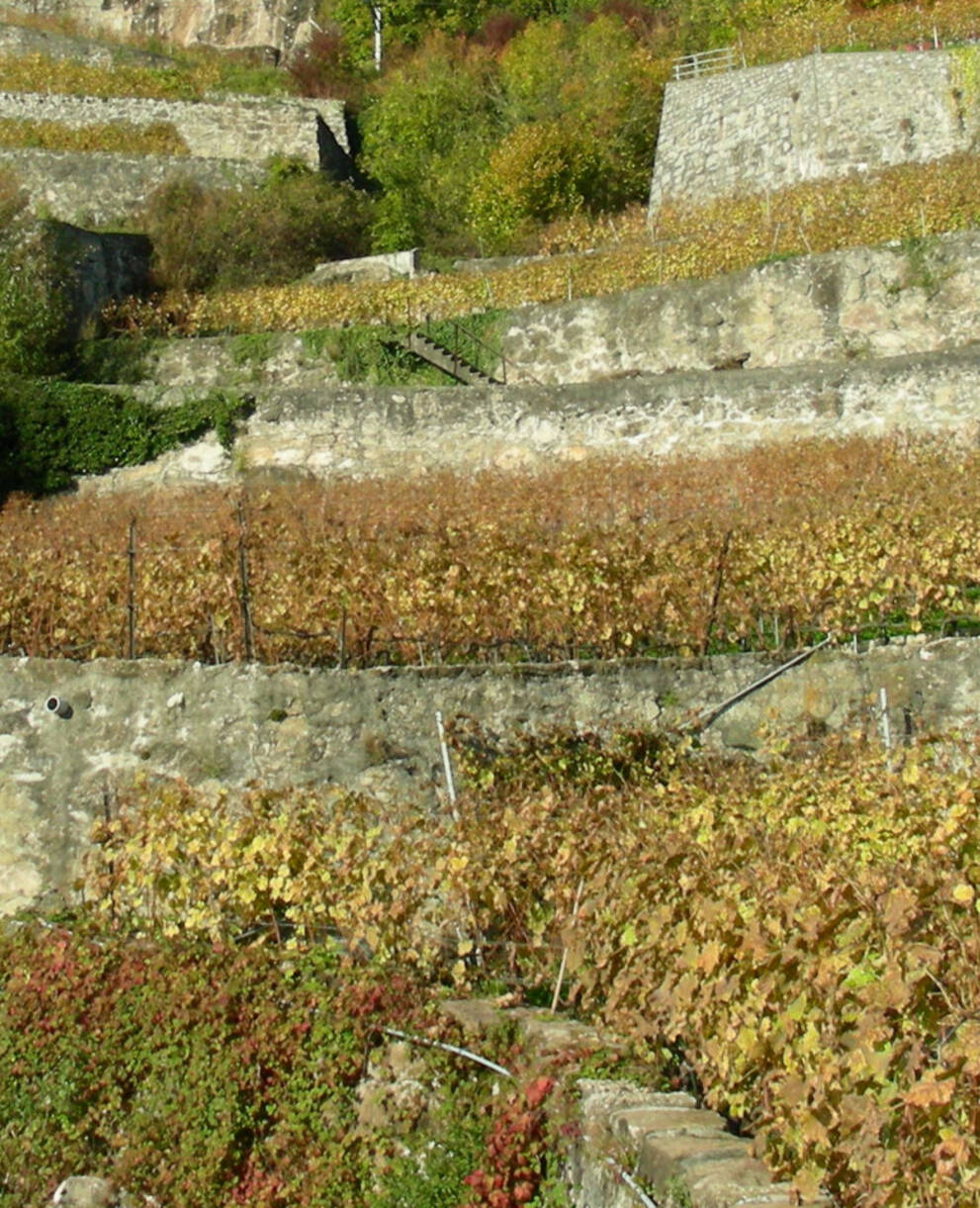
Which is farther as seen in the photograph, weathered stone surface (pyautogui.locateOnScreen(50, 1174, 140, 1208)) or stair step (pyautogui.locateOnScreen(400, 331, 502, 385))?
stair step (pyautogui.locateOnScreen(400, 331, 502, 385))

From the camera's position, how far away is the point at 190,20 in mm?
39844

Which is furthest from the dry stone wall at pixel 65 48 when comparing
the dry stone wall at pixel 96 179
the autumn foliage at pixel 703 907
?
the autumn foliage at pixel 703 907

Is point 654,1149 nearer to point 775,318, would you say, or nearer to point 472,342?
point 775,318

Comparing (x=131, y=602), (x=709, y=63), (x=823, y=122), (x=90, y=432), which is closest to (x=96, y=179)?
(x=90, y=432)

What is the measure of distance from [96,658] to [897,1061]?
7566 millimetres

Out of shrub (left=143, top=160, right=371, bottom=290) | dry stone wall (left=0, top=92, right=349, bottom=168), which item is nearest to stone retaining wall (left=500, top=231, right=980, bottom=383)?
shrub (left=143, top=160, right=371, bottom=290)

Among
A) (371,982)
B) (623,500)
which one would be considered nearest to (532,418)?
(623,500)

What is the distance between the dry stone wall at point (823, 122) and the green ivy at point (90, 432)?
13906mm

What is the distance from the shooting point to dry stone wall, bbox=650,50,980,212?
28703 millimetres

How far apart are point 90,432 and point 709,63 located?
1935cm

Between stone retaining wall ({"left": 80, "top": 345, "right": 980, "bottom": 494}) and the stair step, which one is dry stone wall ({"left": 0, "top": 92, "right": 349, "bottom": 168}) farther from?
stone retaining wall ({"left": 80, "top": 345, "right": 980, "bottom": 494})

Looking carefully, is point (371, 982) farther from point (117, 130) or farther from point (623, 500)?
point (117, 130)

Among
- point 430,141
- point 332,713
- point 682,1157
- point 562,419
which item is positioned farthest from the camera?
point 430,141

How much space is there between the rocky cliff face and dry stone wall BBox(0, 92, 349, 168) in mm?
6799
